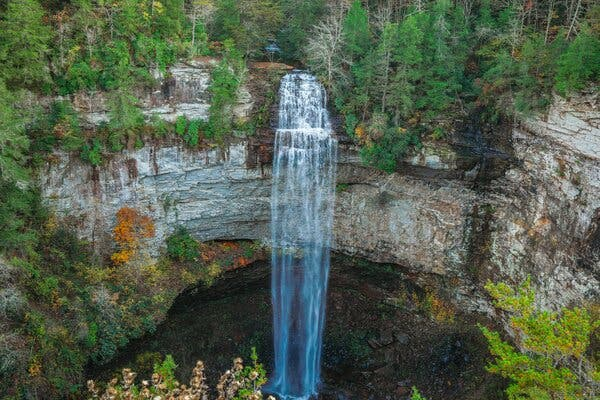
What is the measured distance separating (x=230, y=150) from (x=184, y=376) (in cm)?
969

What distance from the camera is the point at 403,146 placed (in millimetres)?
18594

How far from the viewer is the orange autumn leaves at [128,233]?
19.3m

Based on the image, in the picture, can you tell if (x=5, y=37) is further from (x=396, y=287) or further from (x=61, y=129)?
(x=396, y=287)

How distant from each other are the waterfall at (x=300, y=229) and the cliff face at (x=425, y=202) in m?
0.88

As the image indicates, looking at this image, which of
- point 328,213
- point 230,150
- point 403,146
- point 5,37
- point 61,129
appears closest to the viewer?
point 5,37

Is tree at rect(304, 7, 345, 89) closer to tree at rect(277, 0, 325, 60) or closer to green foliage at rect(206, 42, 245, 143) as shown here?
tree at rect(277, 0, 325, 60)

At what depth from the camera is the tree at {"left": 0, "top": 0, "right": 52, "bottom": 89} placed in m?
14.3

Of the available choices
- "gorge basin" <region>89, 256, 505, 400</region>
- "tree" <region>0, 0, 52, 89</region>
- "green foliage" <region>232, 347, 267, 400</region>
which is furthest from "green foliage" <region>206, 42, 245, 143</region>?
"green foliage" <region>232, 347, 267, 400</region>

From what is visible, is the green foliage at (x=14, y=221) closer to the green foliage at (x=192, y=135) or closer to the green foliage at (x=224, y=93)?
the green foliage at (x=192, y=135)

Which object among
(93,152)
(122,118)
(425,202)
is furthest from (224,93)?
(425,202)

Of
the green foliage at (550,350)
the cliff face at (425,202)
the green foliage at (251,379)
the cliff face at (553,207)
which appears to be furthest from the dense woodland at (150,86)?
the green foliage at (251,379)

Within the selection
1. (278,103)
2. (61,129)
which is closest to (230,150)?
(278,103)

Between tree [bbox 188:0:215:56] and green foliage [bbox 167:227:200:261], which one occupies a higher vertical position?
tree [bbox 188:0:215:56]

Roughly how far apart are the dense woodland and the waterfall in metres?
1.46
